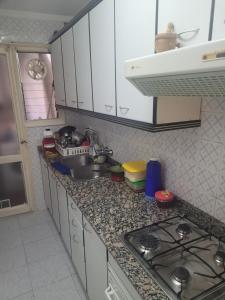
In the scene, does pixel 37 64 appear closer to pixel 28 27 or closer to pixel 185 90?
pixel 28 27

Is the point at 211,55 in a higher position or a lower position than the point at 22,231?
higher

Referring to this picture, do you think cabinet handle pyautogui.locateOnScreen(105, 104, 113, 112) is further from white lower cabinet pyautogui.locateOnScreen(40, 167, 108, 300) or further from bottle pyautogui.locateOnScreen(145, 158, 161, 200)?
white lower cabinet pyautogui.locateOnScreen(40, 167, 108, 300)

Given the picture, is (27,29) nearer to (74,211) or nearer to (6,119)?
(6,119)

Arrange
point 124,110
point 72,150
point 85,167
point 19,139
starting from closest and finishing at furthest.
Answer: point 124,110
point 85,167
point 72,150
point 19,139

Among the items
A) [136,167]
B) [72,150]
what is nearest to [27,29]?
[72,150]

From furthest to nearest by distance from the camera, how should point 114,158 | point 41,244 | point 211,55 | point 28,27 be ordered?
1. point 28,27
2. point 41,244
3. point 114,158
4. point 211,55

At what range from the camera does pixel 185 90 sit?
86cm

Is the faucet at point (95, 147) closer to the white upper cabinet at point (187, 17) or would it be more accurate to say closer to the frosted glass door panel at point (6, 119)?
the frosted glass door panel at point (6, 119)

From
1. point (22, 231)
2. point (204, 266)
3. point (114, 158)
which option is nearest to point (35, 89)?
point (114, 158)

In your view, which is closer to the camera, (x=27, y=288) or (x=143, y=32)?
(x=143, y=32)

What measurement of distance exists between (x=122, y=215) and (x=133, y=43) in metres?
0.96

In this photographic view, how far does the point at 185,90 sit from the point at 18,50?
2439mm

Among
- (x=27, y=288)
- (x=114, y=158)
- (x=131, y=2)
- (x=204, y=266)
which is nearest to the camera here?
(x=204, y=266)

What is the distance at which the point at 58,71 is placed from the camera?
2496 millimetres
